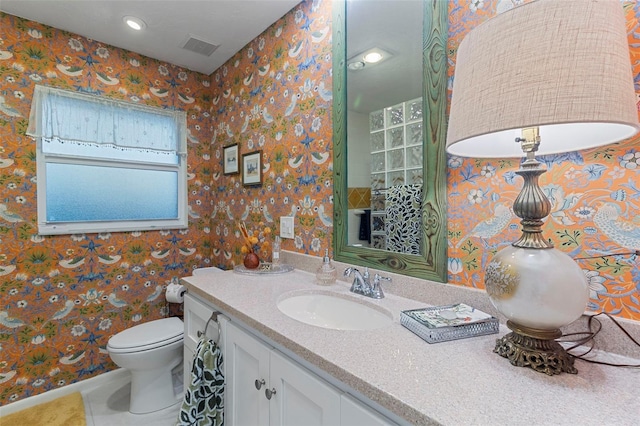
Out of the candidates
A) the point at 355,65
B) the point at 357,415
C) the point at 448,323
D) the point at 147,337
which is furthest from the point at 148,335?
the point at 355,65

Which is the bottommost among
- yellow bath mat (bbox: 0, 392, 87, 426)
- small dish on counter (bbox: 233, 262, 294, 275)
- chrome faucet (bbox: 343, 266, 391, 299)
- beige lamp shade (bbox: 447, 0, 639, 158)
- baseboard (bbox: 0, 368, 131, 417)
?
yellow bath mat (bbox: 0, 392, 87, 426)

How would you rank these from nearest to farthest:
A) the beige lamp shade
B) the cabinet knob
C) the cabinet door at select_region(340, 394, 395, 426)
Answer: the beige lamp shade < the cabinet door at select_region(340, 394, 395, 426) < the cabinet knob

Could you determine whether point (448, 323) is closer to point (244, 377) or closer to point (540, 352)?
point (540, 352)

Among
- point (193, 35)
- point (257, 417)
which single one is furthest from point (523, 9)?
point (193, 35)

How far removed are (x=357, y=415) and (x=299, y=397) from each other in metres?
0.23

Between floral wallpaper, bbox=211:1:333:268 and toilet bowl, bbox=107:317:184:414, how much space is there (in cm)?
67

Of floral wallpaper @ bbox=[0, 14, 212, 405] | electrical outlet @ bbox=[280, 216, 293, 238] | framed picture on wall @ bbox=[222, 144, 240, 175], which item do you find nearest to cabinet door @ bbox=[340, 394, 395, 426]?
electrical outlet @ bbox=[280, 216, 293, 238]

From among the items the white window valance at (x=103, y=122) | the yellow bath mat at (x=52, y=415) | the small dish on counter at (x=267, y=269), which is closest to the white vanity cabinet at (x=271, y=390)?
the small dish on counter at (x=267, y=269)

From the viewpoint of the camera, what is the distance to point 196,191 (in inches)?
99.3

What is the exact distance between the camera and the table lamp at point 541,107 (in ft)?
1.66

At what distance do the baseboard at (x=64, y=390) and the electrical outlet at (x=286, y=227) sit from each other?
5.15 feet

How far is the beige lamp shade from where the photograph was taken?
0.50 metres

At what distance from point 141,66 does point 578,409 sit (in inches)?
112

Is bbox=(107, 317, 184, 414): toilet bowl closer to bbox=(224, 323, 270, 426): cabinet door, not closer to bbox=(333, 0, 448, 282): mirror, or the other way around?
bbox=(224, 323, 270, 426): cabinet door
